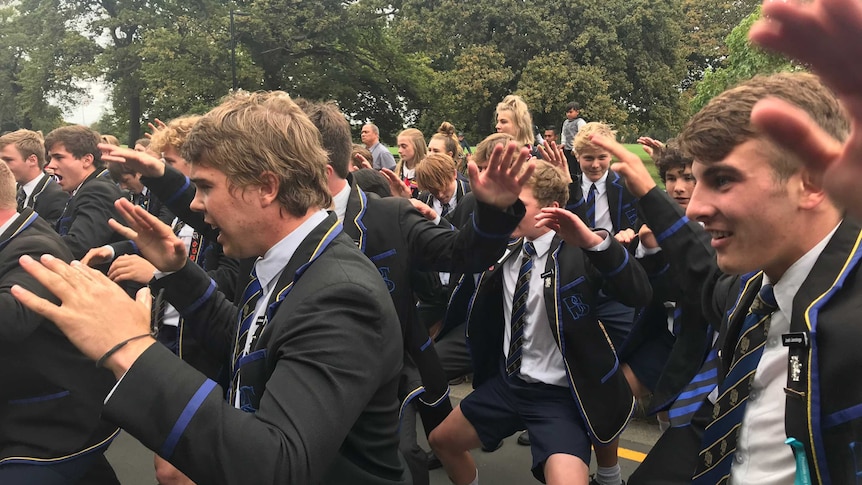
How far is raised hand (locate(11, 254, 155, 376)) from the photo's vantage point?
137 cm

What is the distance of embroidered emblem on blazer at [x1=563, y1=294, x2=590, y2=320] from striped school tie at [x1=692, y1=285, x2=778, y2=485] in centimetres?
111

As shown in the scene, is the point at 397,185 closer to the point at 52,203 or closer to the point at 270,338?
the point at 52,203

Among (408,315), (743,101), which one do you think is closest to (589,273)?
(408,315)

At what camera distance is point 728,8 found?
114 ft

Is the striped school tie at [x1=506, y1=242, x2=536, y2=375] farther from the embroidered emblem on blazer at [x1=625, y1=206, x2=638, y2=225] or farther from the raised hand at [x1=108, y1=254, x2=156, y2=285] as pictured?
the embroidered emblem on blazer at [x1=625, y1=206, x2=638, y2=225]

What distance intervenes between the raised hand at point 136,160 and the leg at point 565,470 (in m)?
2.47

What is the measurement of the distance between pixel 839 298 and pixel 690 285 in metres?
1.20

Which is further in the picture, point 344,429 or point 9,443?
point 9,443

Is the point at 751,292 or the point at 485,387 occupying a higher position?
the point at 751,292

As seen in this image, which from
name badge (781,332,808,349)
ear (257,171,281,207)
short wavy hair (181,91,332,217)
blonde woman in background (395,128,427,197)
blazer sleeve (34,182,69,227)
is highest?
short wavy hair (181,91,332,217)

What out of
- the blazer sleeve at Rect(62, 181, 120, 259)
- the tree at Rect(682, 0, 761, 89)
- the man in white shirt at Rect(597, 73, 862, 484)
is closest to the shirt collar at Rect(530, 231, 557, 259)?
the man in white shirt at Rect(597, 73, 862, 484)

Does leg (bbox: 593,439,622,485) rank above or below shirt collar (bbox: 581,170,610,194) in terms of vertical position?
below

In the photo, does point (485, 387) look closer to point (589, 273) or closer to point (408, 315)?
point (408, 315)

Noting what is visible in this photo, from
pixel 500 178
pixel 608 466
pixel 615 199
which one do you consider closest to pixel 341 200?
pixel 500 178
